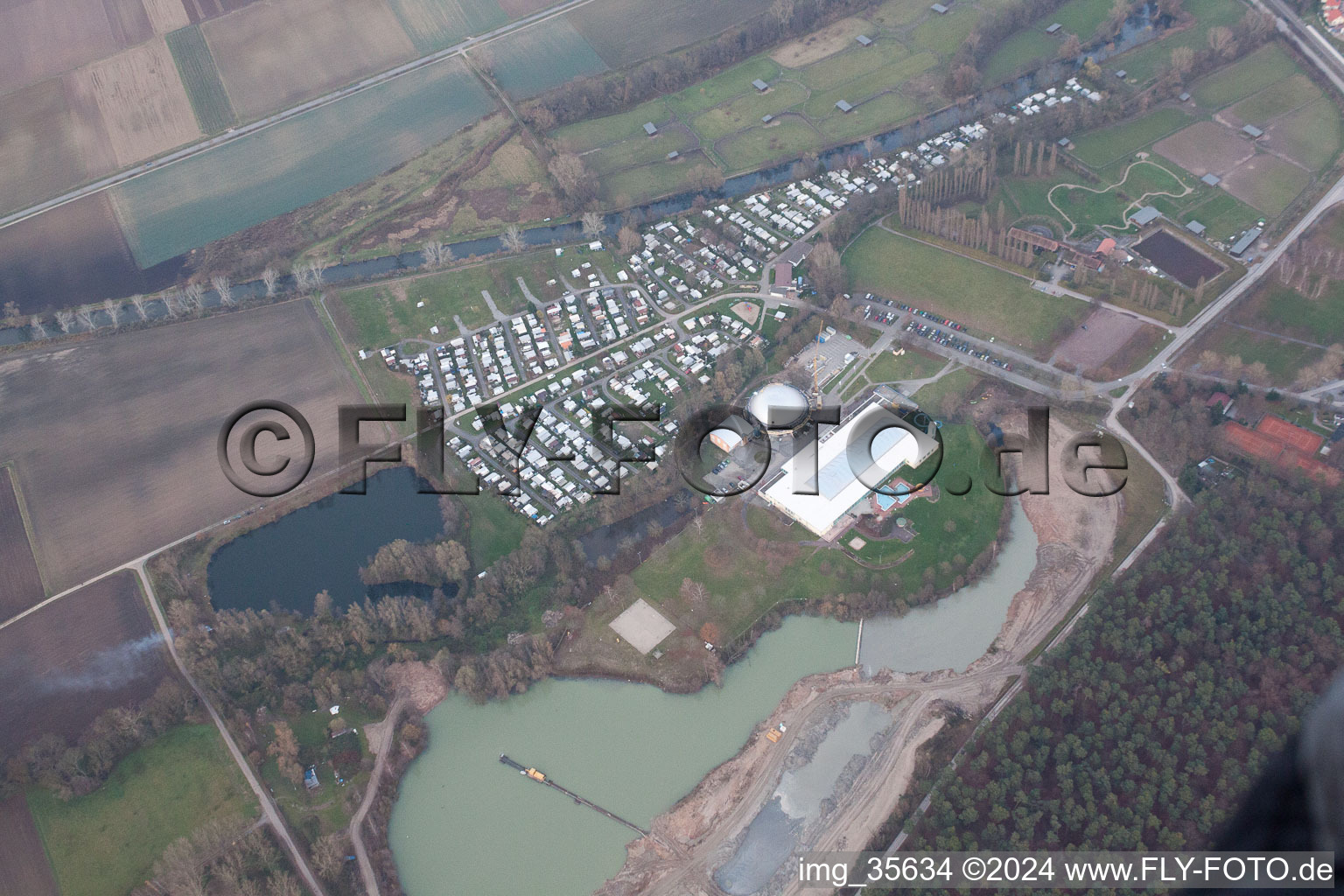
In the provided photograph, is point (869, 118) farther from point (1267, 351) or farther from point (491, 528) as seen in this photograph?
point (491, 528)

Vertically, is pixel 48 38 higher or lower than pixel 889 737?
higher

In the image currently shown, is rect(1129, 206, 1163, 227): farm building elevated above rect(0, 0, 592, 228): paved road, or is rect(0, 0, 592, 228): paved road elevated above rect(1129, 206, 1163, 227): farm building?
rect(0, 0, 592, 228): paved road

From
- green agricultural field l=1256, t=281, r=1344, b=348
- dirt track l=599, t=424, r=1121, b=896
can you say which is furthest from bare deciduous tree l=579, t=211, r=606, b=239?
green agricultural field l=1256, t=281, r=1344, b=348

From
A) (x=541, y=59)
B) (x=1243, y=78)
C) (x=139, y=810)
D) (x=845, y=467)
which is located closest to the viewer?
(x=139, y=810)

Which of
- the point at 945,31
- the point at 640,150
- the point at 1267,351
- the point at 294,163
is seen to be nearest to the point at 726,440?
the point at 640,150

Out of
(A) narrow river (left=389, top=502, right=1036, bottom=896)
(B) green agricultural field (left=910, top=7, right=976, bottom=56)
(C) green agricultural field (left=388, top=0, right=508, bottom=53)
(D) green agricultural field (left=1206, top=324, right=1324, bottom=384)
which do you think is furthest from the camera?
(C) green agricultural field (left=388, top=0, right=508, bottom=53)

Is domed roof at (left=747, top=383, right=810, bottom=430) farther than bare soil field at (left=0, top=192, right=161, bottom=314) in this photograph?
No

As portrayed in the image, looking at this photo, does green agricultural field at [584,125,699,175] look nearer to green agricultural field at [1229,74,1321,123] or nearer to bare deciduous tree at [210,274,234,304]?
bare deciduous tree at [210,274,234,304]

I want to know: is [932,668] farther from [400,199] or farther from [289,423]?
[400,199]
